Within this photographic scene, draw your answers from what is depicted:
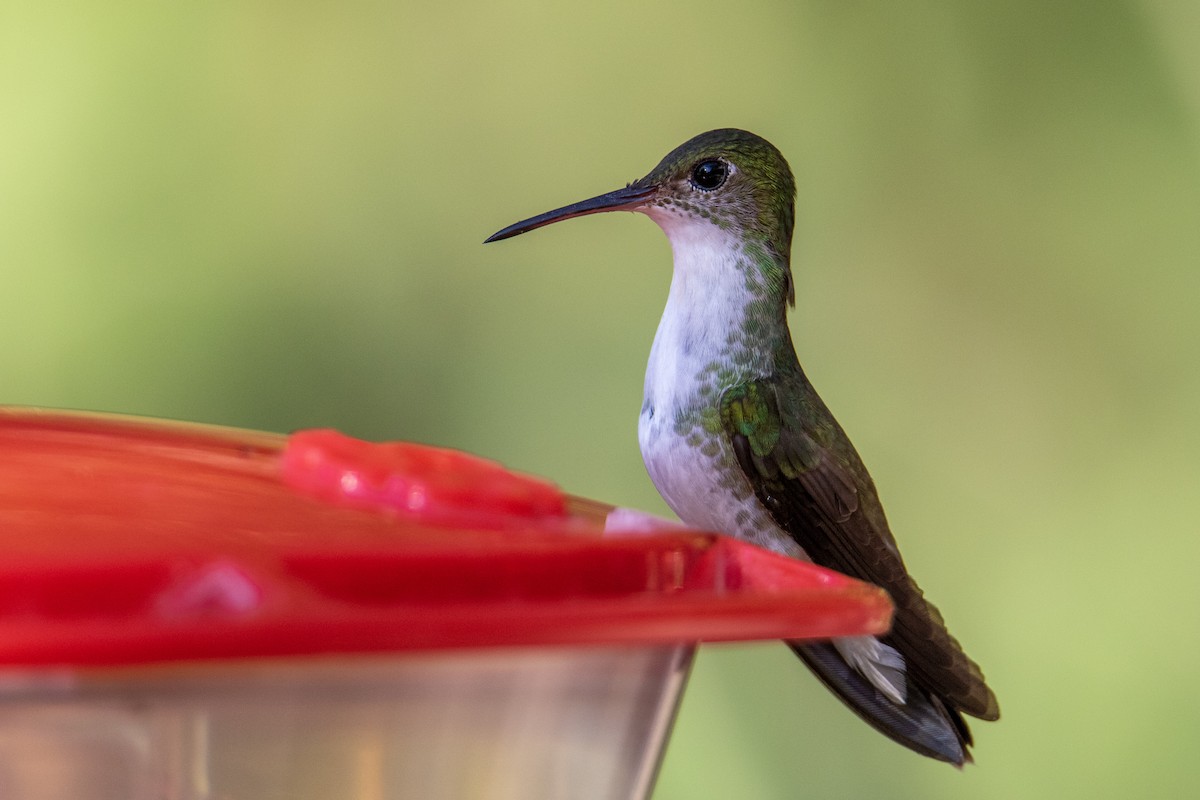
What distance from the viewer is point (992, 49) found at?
2.28m

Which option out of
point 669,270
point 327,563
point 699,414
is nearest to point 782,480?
point 699,414

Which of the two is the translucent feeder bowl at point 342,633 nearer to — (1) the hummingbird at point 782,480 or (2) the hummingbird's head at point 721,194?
(1) the hummingbird at point 782,480

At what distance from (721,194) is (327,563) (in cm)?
74

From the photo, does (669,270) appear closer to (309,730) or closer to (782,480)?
(782,480)

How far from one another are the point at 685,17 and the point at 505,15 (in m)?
0.31

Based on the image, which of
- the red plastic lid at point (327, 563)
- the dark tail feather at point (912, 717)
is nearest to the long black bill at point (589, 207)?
the red plastic lid at point (327, 563)

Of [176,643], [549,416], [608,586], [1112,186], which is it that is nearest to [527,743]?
[608,586]

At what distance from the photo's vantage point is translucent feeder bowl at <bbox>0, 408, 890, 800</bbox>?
49 centimetres

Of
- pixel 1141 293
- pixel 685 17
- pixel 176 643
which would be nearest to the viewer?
pixel 176 643

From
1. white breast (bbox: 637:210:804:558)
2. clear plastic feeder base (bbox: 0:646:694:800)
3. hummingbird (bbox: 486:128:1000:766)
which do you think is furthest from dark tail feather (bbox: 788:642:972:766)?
clear plastic feeder base (bbox: 0:646:694:800)

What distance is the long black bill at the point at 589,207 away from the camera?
3.59ft

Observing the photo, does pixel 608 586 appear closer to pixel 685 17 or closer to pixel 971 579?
pixel 971 579

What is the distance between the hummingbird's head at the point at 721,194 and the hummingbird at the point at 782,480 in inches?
0.8

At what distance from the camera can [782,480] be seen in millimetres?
1104
